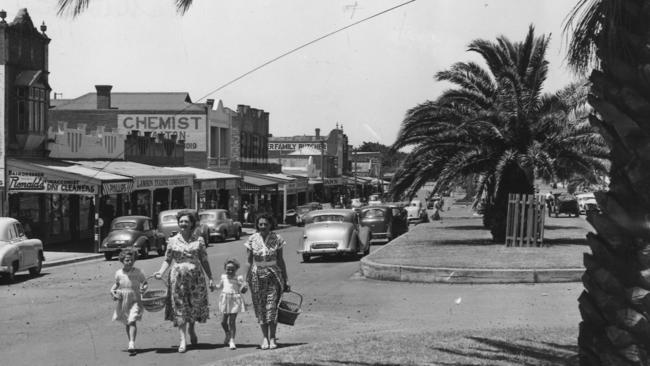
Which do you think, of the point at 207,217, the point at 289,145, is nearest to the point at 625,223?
the point at 207,217

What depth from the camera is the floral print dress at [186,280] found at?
34.4 feet

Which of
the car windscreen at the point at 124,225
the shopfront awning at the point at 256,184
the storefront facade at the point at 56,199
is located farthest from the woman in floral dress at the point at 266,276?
the shopfront awning at the point at 256,184

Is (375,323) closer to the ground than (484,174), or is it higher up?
closer to the ground

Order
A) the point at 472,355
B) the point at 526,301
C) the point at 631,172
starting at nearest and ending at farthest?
1. the point at 631,172
2. the point at 472,355
3. the point at 526,301

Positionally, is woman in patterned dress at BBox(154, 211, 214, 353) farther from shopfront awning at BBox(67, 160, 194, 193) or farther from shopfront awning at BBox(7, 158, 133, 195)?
shopfront awning at BBox(67, 160, 194, 193)

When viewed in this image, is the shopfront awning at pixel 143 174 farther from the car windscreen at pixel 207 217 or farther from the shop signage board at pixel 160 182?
the car windscreen at pixel 207 217

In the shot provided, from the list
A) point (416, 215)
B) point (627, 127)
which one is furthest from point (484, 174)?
point (416, 215)

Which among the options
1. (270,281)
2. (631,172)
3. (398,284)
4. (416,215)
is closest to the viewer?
(631,172)

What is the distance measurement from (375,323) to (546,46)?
15.0m

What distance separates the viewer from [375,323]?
12961 millimetres

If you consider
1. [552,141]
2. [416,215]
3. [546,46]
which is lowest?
[416,215]

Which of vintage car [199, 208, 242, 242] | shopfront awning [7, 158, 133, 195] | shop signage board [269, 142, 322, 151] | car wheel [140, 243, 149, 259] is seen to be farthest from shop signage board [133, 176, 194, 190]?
shop signage board [269, 142, 322, 151]

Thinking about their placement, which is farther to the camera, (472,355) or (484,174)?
(484,174)

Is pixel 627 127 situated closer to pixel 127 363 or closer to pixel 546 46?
pixel 127 363
